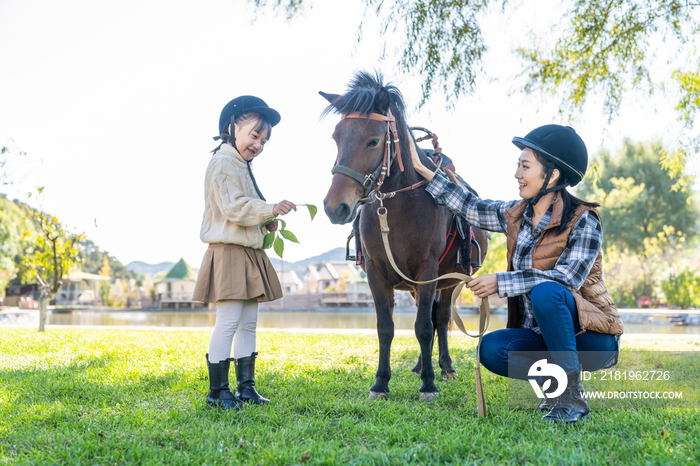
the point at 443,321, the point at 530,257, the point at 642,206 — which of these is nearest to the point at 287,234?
the point at 530,257

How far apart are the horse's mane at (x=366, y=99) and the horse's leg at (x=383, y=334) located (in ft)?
3.00

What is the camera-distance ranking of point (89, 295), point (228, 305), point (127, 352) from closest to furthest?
point (228, 305)
point (127, 352)
point (89, 295)

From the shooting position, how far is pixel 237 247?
2.73 meters

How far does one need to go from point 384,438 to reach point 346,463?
0.34 meters

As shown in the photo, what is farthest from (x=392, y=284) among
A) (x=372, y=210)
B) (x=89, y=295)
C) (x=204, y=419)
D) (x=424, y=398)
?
(x=89, y=295)

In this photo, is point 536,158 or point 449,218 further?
point 449,218

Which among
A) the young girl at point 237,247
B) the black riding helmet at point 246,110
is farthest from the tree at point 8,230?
the young girl at point 237,247

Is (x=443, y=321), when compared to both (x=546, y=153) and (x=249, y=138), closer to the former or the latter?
(x=546, y=153)

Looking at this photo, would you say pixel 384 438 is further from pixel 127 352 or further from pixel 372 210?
pixel 127 352

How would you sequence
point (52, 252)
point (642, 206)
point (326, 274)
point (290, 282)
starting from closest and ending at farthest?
point (52, 252) < point (642, 206) < point (326, 274) < point (290, 282)

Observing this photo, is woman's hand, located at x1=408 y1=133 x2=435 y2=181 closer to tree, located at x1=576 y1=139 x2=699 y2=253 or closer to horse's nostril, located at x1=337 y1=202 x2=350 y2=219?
horse's nostril, located at x1=337 y1=202 x2=350 y2=219

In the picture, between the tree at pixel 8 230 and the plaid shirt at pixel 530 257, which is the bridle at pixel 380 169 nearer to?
the plaid shirt at pixel 530 257

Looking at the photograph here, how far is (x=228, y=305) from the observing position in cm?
270

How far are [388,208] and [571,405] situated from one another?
1.46 meters
